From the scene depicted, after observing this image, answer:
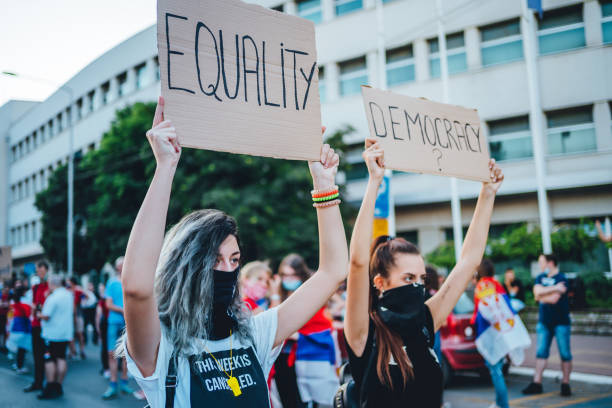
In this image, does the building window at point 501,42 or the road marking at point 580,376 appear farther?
the building window at point 501,42

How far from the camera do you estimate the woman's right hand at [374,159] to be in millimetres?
2629

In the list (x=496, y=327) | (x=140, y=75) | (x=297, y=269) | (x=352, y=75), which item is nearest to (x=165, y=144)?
(x=297, y=269)

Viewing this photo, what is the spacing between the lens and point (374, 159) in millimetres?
2682

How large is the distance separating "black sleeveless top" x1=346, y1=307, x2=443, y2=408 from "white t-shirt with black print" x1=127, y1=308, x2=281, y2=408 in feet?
2.24

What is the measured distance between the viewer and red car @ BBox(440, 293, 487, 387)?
805cm

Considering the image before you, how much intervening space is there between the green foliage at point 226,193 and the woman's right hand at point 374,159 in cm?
1088

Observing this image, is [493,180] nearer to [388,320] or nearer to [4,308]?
[388,320]

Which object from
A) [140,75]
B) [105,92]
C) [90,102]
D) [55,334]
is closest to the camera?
[55,334]

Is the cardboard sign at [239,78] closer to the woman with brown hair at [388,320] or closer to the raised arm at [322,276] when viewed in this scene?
the raised arm at [322,276]

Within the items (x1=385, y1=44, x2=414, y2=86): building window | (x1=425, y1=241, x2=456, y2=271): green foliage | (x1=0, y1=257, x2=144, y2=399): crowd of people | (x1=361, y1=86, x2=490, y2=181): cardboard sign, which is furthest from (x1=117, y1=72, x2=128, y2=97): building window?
(x1=361, y1=86, x2=490, y2=181): cardboard sign

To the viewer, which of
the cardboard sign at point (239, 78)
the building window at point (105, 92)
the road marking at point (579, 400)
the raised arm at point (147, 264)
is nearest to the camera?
the raised arm at point (147, 264)

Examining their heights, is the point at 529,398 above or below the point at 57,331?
below

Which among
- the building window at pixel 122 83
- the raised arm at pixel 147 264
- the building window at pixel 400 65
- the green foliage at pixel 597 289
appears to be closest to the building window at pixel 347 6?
the building window at pixel 400 65

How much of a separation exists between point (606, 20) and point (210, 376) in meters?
19.4
